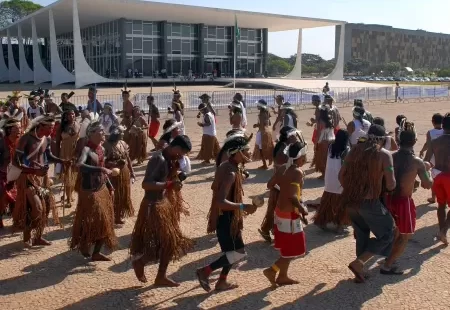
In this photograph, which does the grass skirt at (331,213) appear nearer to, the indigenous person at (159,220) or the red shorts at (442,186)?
the red shorts at (442,186)

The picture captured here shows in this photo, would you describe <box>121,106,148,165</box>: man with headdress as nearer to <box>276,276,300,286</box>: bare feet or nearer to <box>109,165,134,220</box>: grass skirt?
<box>109,165,134,220</box>: grass skirt

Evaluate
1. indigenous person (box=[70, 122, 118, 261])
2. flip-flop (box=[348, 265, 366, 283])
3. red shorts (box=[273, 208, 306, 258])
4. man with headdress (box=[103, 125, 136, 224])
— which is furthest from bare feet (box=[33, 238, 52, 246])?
flip-flop (box=[348, 265, 366, 283])

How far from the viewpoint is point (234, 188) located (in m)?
5.18

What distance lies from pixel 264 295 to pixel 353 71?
367 ft

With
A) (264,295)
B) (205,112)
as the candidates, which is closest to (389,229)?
(264,295)

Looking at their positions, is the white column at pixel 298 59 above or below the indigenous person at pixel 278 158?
above

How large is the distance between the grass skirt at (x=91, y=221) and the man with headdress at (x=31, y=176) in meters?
0.79

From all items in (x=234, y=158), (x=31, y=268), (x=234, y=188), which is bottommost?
(x=31, y=268)

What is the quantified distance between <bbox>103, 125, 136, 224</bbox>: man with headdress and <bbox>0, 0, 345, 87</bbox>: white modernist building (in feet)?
116

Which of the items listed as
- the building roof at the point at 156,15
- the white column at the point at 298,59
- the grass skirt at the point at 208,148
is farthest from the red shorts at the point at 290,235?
the white column at the point at 298,59

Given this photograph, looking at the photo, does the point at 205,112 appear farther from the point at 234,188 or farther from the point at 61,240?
the point at 234,188

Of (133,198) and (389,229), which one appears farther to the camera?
(133,198)

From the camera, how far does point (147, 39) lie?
161ft

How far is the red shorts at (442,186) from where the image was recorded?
6676 millimetres
